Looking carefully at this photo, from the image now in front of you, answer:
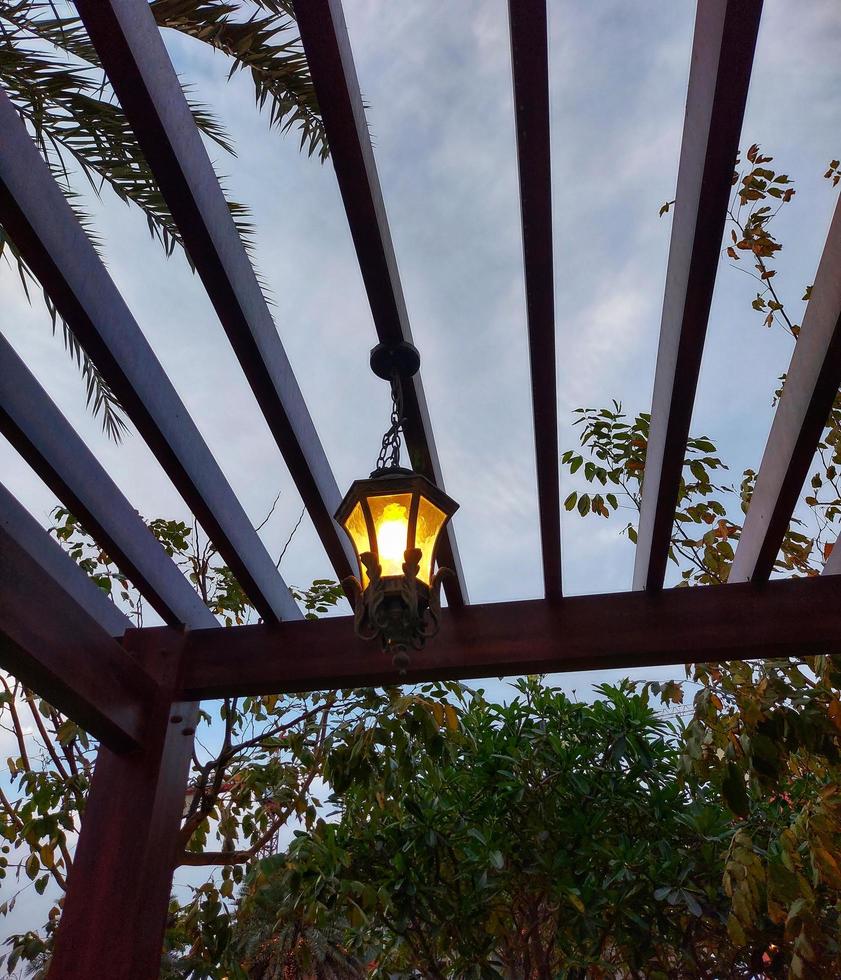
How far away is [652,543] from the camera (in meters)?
2.50

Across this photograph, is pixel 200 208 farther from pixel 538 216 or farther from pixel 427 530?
pixel 427 530

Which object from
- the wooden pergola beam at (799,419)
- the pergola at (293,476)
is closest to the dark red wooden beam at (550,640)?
the pergola at (293,476)

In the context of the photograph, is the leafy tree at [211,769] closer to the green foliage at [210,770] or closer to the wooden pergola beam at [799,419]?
the green foliage at [210,770]

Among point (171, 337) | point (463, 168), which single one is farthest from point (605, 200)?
point (171, 337)

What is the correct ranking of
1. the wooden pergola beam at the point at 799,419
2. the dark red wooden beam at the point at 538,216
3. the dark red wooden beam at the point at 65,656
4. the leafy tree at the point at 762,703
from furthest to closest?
the leafy tree at the point at 762,703 → the dark red wooden beam at the point at 65,656 → the wooden pergola beam at the point at 799,419 → the dark red wooden beam at the point at 538,216

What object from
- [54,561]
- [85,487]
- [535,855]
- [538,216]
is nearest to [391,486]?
[538,216]

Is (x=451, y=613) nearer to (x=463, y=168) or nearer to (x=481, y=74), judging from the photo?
(x=463, y=168)

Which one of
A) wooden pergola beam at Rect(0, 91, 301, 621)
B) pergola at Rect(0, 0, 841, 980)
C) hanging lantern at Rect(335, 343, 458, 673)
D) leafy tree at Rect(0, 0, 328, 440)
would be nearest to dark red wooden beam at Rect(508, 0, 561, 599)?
pergola at Rect(0, 0, 841, 980)

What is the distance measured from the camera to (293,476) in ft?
7.52

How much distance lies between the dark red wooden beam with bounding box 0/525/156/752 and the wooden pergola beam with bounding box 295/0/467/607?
111cm

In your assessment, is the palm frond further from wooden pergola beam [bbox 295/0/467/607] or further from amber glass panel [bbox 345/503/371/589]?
amber glass panel [bbox 345/503/371/589]

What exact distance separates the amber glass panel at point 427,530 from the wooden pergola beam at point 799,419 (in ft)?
3.50

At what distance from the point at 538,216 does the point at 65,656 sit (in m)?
1.73

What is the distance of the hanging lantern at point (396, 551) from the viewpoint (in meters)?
1.56
